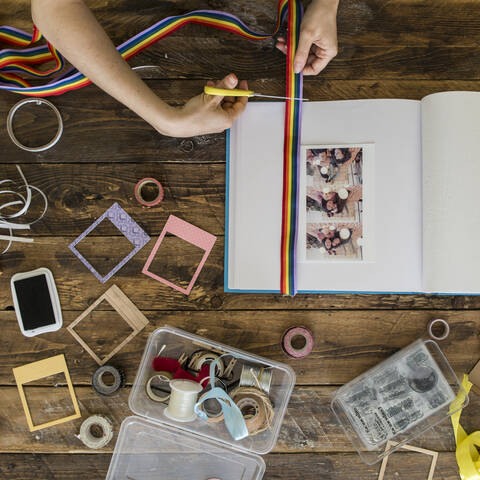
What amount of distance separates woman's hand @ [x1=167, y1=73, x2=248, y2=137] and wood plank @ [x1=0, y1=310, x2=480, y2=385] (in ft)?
1.29

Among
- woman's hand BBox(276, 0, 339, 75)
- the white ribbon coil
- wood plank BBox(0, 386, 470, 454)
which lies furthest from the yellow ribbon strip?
the white ribbon coil

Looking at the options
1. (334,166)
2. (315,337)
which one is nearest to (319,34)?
(334,166)

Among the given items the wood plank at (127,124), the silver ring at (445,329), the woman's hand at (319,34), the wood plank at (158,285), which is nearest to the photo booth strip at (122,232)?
the wood plank at (158,285)

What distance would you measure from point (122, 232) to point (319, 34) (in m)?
0.62

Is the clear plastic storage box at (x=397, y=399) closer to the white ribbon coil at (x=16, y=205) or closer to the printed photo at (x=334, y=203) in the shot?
the printed photo at (x=334, y=203)

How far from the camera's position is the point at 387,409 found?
3.32ft

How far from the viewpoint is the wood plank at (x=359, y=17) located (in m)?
1.03

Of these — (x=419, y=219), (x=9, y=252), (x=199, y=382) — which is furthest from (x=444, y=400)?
(x=9, y=252)

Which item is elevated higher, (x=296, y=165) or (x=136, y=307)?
(x=296, y=165)

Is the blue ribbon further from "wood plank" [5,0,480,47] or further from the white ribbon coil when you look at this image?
"wood plank" [5,0,480,47]

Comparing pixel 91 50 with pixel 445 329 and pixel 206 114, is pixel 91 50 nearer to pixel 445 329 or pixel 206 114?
pixel 206 114

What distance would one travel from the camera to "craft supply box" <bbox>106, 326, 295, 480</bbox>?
1018mm

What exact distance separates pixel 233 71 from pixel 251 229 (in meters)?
0.37

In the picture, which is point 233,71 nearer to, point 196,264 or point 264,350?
point 196,264
